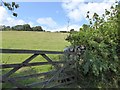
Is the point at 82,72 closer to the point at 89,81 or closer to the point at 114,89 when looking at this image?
the point at 89,81

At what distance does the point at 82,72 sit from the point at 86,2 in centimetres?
379

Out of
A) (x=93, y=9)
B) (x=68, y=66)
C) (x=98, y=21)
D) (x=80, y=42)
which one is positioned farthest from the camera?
(x=93, y=9)

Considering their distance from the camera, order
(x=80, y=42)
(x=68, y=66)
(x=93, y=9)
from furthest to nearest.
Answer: (x=93, y=9) → (x=80, y=42) → (x=68, y=66)

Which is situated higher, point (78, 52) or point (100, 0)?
Result: point (100, 0)

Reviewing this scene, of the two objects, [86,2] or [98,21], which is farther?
[86,2]

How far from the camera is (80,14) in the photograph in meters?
9.12

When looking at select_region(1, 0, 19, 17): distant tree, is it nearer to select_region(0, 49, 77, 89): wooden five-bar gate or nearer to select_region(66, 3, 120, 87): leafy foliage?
select_region(66, 3, 120, 87): leafy foliage

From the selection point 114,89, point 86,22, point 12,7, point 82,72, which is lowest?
point 114,89

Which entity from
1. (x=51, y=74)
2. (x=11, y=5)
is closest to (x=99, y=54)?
(x=51, y=74)

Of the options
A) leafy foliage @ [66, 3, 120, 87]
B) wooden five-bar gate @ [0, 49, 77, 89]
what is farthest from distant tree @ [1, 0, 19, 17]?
wooden five-bar gate @ [0, 49, 77, 89]

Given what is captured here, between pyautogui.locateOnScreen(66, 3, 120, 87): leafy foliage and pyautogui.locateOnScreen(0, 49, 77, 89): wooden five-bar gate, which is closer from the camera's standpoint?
pyautogui.locateOnScreen(0, 49, 77, 89): wooden five-bar gate

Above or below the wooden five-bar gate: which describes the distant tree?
above

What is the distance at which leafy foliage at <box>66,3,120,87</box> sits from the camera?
21.4ft

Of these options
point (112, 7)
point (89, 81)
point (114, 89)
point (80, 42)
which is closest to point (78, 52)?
point (80, 42)
